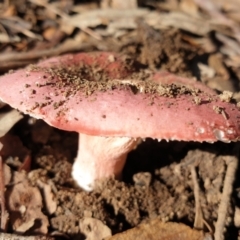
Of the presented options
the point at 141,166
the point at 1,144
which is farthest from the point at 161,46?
the point at 1,144

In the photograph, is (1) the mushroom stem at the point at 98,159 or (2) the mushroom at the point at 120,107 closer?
(2) the mushroom at the point at 120,107

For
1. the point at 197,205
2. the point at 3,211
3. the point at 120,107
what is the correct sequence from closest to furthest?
the point at 120,107 → the point at 3,211 → the point at 197,205

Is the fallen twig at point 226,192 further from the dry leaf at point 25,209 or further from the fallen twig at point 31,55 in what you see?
the fallen twig at point 31,55

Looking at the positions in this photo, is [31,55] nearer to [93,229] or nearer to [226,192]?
[93,229]

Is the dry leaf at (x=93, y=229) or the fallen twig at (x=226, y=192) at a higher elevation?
the fallen twig at (x=226, y=192)

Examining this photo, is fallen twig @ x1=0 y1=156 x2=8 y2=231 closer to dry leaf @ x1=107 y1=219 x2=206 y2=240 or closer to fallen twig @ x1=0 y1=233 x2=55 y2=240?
fallen twig @ x1=0 y1=233 x2=55 y2=240

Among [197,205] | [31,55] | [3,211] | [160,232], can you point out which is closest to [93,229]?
[160,232]

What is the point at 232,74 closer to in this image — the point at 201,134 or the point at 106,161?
the point at 106,161

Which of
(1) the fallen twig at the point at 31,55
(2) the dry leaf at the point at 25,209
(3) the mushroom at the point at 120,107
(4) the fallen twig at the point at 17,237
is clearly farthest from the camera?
(1) the fallen twig at the point at 31,55

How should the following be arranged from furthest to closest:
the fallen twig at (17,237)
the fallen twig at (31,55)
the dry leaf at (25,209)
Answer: the fallen twig at (31,55) → the dry leaf at (25,209) → the fallen twig at (17,237)

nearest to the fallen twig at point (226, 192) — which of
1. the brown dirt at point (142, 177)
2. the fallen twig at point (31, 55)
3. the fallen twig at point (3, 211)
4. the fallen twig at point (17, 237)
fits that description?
the brown dirt at point (142, 177)
